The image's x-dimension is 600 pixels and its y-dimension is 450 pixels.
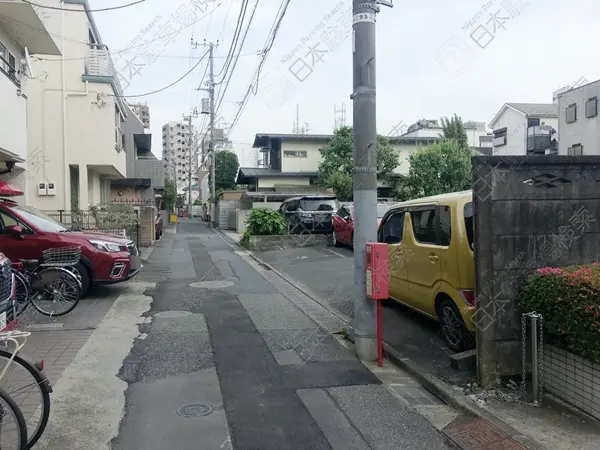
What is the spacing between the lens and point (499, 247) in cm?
462

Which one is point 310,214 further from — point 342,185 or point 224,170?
point 224,170

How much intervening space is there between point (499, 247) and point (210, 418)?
298 cm

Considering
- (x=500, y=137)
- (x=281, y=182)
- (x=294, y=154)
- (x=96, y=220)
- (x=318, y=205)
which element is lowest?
(x=96, y=220)

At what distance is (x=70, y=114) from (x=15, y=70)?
514cm

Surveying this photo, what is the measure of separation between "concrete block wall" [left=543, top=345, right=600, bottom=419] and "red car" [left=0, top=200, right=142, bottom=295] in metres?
6.97

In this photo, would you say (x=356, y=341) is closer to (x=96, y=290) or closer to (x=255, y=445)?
(x=255, y=445)

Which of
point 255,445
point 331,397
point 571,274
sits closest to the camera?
point 255,445

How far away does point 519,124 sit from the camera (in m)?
39.3

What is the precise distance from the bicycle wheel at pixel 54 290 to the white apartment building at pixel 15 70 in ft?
14.7

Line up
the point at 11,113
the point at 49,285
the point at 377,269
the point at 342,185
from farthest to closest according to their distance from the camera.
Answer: the point at 342,185 → the point at 11,113 → the point at 49,285 → the point at 377,269

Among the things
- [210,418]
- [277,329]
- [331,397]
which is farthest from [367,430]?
[277,329]

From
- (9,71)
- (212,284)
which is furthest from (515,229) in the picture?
(9,71)

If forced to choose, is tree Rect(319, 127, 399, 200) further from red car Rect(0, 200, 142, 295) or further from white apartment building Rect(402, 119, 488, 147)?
red car Rect(0, 200, 142, 295)

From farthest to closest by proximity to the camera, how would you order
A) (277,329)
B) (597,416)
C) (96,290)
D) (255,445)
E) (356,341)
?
(96,290) → (277,329) → (356,341) → (597,416) → (255,445)
